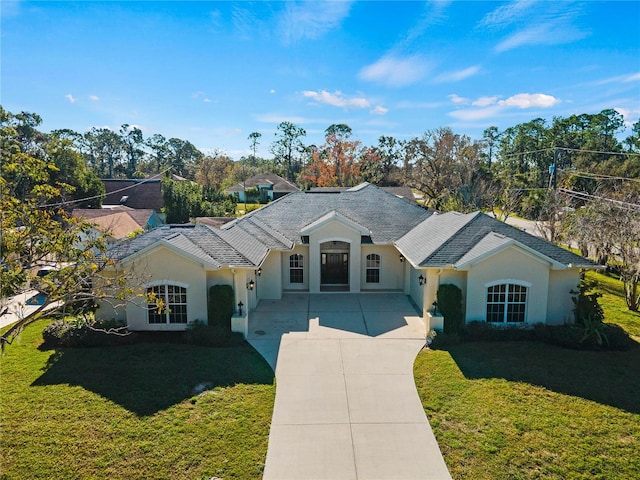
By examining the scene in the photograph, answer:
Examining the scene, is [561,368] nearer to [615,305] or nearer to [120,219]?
[615,305]

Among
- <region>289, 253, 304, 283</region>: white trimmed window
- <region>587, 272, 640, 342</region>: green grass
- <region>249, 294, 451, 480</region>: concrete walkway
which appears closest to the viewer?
<region>249, 294, 451, 480</region>: concrete walkway

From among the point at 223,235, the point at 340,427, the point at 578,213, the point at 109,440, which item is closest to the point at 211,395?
the point at 109,440

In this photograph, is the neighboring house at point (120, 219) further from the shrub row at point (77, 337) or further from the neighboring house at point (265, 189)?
the neighboring house at point (265, 189)

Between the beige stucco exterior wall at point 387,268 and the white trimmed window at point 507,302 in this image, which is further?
the beige stucco exterior wall at point 387,268

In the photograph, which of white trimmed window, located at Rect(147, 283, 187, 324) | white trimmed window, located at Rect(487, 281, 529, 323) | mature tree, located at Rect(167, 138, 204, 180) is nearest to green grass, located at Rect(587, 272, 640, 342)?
white trimmed window, located at Rect(487, 281, 529, 323)

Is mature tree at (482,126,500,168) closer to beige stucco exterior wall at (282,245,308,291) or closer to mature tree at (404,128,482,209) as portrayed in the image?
mature tree at (404,128,482,209)

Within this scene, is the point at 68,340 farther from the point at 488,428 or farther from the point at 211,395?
the point at 488,428

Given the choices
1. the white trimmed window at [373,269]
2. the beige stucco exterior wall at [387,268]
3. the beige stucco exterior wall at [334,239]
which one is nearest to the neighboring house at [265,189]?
the white trimmed window at [373,269]
